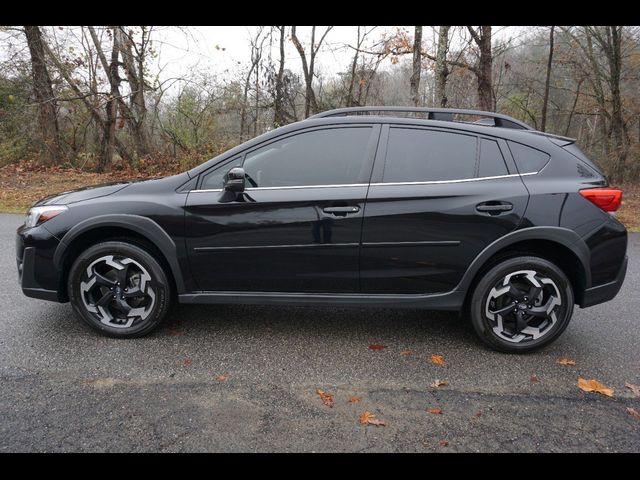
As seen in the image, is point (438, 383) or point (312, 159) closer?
point (438, 383)

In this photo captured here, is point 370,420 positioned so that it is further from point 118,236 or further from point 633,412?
point 118,236

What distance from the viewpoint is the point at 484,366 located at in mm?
3229

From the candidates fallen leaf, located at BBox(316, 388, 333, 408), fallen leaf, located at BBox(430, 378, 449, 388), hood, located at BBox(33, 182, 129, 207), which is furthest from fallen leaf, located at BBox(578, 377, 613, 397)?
hood, located at BBox(33, 182, 129, 207)

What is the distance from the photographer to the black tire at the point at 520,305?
3361 mm

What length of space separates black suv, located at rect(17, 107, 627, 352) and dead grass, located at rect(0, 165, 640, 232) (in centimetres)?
704

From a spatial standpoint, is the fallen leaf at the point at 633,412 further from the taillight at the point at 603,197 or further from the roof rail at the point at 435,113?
the roof rail at the point at 435,113

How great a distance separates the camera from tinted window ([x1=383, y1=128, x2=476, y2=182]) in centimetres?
338

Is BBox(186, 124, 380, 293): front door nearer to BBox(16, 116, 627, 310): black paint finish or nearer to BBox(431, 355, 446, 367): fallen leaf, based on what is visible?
BBox(16, 116, 627, 310): black paint finish

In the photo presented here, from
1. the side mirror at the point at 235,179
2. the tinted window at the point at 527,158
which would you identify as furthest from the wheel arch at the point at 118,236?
the tinted window at the point at 527,158

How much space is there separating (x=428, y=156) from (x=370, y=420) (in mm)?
1920

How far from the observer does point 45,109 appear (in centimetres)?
1596

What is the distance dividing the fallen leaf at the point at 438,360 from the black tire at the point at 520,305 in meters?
0.37

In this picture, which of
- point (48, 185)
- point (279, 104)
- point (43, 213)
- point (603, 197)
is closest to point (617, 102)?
point (279, 104)

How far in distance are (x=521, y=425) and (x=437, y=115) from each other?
2327 mm
